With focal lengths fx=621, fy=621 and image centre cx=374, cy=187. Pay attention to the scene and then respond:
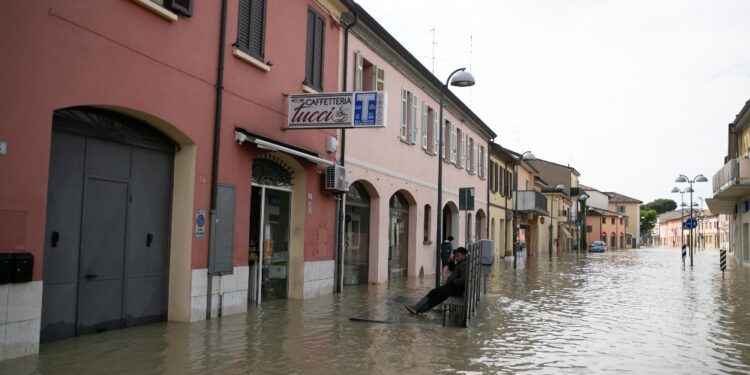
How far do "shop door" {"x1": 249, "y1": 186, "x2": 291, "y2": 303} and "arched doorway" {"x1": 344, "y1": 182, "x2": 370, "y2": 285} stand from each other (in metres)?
3.13

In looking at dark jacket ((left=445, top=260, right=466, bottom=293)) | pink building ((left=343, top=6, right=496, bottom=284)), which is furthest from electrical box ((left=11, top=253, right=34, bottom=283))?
pink building ((left=343, top=6, right=496, bottom=284))

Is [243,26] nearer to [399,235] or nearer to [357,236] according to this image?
[357,236]

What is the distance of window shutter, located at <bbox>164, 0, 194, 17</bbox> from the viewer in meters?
9.11

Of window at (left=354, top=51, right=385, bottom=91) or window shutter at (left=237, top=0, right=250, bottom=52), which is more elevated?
window at (left=354, top=51, right=385, bottom=91)

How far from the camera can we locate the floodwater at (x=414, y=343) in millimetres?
7211

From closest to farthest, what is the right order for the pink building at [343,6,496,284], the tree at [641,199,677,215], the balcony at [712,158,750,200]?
the pink building at [343,6,496,284]
the balcony at [712,158,750,200]
the tree at [641,199,677,215]

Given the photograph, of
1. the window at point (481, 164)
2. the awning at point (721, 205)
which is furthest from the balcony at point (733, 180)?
the window at point (481, 164)

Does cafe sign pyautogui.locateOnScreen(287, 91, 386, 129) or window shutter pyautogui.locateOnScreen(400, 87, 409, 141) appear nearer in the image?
cafe sign pyautogui.locateOnScreen(287, 91, 386, 129)

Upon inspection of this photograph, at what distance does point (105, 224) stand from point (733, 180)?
29.4m

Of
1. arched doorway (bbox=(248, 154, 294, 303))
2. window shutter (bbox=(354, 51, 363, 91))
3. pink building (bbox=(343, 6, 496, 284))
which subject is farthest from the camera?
pink building (bbox=(343, 6, 496, 284))

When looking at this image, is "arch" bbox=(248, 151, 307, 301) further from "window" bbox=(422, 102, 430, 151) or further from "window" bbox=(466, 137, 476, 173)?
"window" bbox=(466, 137, 476, 173)

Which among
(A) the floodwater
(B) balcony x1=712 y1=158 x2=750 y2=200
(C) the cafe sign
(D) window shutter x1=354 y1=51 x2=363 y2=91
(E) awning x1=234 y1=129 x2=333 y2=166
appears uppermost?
(D) window shutter x1=354 y1=51 x2=363 y2=91

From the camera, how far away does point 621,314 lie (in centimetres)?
1290

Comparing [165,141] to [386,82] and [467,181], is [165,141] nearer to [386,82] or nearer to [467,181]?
[386,82]
